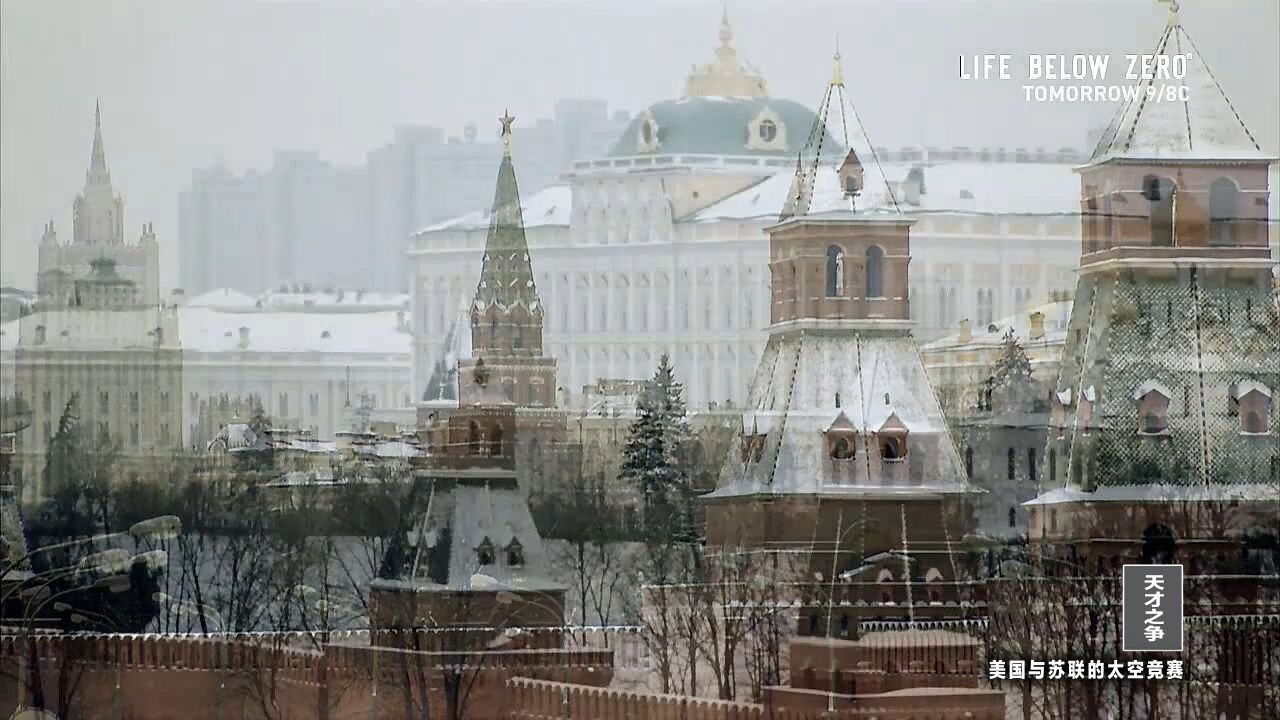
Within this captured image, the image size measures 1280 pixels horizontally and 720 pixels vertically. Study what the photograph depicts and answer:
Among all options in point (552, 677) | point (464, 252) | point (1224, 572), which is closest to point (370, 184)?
point (464, 252)

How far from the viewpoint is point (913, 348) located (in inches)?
1197

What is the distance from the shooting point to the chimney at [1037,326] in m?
30.1

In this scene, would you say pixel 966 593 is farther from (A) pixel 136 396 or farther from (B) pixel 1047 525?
(A) pixel 136 396

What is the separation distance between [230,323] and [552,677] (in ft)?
8.54

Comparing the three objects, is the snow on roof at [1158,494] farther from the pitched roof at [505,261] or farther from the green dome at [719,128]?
the pitched roof at [505,261]

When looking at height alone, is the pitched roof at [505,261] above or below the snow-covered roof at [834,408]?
above

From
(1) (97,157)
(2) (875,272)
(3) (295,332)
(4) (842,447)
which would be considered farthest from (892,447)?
(1) (97,157)

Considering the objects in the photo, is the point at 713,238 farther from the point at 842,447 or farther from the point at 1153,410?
the point at 1153,410

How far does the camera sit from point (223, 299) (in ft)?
101

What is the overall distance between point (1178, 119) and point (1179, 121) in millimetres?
19

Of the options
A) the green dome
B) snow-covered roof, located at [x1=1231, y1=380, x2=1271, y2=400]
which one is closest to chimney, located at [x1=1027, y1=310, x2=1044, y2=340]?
snow-covered roof, located at [x1=1231, y1=380, x2=1271, y2=400]

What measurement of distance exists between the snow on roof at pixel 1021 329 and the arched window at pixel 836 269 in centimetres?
54

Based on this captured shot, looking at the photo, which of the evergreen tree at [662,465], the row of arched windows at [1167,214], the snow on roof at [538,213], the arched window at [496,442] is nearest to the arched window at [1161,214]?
the row of arched windows at [1167,214]

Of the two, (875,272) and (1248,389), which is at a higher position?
(875,272)
